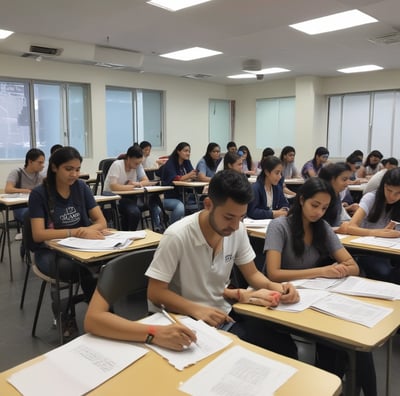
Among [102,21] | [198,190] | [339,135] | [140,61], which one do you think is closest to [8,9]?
[102,21]

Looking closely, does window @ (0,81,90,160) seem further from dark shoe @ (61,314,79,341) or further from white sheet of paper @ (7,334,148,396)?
white sheet of paper @ (7,334,148,396)

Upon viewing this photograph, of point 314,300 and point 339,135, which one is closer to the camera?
point 314,300

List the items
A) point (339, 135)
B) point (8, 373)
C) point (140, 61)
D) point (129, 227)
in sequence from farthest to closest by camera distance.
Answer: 1. point (339, 135)
2. point (140, 61)
3. point (129, 227)
4. point (8, 373)

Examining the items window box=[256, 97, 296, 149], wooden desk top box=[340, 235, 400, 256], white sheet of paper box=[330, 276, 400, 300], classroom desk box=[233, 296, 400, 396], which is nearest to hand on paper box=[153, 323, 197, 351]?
classroom desk box=[233, 296, 400, 396]

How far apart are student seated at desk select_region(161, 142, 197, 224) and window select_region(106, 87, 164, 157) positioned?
2.83m

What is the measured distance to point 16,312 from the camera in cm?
313

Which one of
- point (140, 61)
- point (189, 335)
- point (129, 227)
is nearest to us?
point (189, 335)

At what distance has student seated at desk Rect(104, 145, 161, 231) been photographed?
4.91 meters

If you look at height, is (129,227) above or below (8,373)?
below

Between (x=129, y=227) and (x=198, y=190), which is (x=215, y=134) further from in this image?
(x=129, y=227)

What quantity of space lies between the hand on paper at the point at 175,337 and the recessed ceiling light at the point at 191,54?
5.58m

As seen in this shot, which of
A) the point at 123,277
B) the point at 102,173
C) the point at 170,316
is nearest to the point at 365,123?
the point at 102,173

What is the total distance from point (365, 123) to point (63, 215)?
26.0ft

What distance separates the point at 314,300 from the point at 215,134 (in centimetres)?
895
